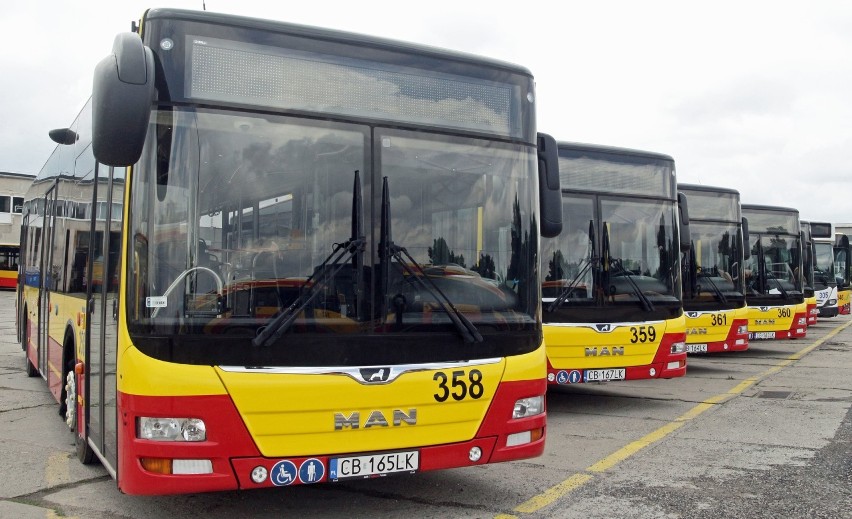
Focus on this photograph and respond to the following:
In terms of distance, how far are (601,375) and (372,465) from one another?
4955 mm

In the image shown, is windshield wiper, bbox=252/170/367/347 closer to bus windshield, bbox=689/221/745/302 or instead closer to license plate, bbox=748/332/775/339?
bus windshield, bbox=689/221/745/302

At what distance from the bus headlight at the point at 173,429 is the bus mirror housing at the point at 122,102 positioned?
1.32 meters

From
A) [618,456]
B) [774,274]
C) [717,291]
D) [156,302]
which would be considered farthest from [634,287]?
[774,274]

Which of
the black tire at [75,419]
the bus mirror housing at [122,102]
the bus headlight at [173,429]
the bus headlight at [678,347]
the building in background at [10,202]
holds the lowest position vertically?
the black tire at [75,419]

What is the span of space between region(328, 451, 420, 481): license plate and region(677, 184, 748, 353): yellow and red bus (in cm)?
972

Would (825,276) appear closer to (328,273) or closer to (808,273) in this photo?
(808,273)

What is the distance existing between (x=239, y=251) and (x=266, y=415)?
89 centimetres

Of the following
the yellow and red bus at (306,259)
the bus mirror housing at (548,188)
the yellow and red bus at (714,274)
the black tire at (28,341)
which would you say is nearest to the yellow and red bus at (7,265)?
the black tire at (28,341)

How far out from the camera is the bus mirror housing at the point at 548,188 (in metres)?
6.14

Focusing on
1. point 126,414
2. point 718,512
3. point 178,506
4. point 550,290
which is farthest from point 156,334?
point 550,290

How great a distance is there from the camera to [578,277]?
9.79 m

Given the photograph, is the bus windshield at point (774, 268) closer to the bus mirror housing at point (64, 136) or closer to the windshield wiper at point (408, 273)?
the bus mirror housing at point (64, 136)

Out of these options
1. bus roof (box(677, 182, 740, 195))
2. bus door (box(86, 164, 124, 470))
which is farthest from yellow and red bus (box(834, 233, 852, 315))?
bus door (box(86, 164, 124, 470))

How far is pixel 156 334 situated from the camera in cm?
471
